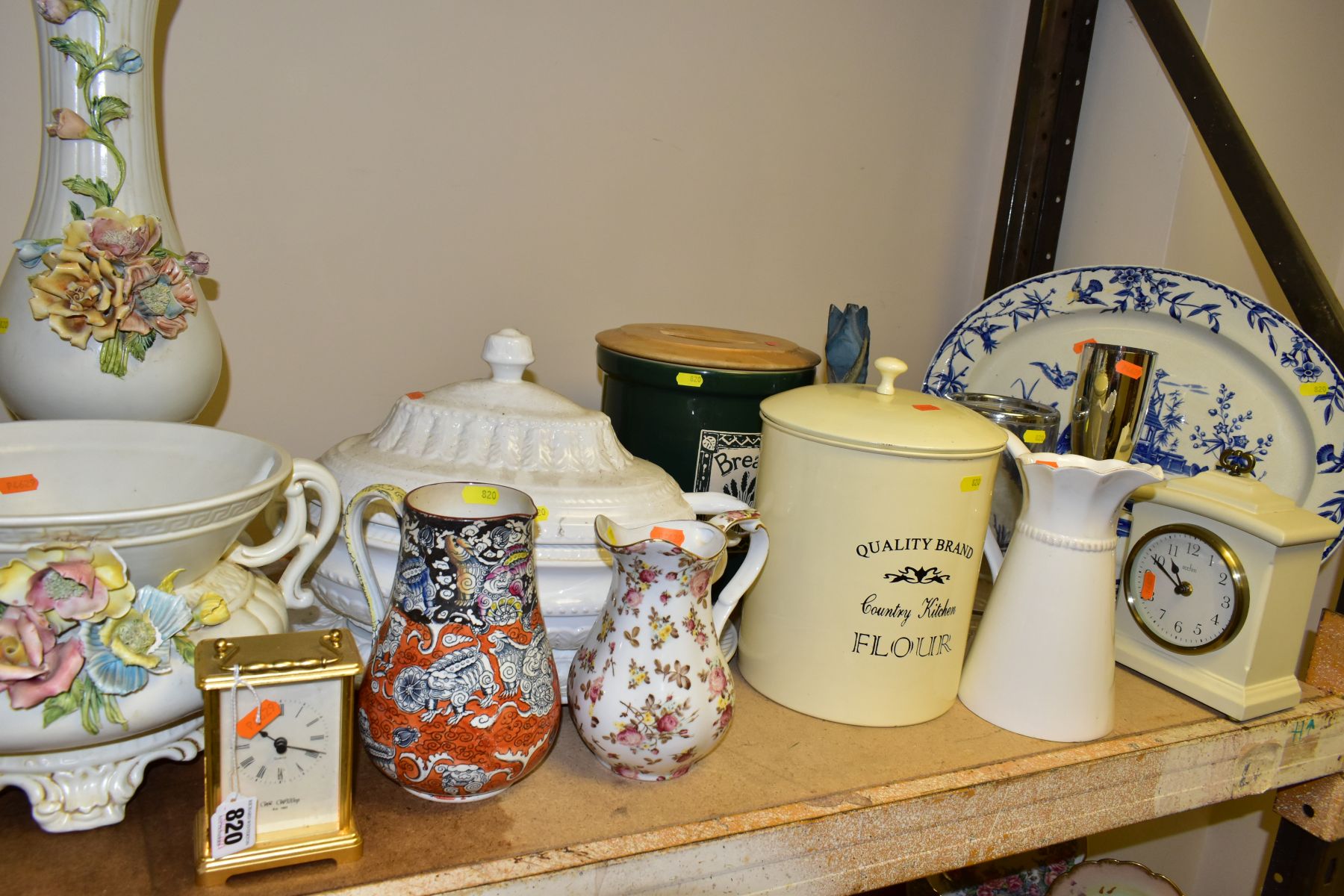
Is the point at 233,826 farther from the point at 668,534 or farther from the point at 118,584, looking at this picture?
the point at 668,534

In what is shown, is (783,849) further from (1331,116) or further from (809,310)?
(1331,116)

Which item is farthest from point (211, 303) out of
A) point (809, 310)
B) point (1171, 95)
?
point (1171, 95)

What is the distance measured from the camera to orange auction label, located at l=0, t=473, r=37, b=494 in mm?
717

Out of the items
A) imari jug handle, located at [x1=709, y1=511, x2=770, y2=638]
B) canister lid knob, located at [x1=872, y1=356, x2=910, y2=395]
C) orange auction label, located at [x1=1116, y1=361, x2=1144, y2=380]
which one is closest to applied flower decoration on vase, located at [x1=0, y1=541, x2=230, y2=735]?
imari jug handle, located at [x1=709, y1=511, x2=770, y2=638]

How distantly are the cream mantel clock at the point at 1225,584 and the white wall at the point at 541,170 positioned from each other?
54 cm

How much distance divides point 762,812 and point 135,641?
17.8 inches

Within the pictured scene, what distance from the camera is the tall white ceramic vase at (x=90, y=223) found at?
0.77m

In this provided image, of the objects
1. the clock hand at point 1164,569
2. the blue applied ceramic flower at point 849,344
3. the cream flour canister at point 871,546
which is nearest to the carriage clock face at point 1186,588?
the clock hand at point 1164,569

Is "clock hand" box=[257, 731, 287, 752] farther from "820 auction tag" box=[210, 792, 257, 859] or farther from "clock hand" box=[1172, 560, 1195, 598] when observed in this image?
"clock hand" box=[1172, 560, 1195, 598]

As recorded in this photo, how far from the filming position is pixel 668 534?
720 mm

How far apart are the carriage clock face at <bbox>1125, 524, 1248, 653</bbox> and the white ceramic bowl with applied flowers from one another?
80cm

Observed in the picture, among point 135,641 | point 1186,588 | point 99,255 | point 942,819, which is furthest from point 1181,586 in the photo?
point 99,255

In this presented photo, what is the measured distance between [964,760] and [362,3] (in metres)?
0.95

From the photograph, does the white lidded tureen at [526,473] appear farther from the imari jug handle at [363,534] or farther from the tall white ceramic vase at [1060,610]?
the tall white ceramic vase at [1060,610]
